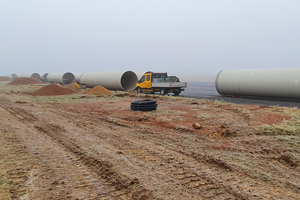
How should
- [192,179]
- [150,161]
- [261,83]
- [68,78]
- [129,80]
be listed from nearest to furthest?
[192,179]
[150,161]
[261,83]
[129,80]
[68,78]

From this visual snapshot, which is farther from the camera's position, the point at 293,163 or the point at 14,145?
the point at 14,145

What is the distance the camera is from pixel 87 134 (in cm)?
765

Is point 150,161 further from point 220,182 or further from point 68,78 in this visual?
point 68,78

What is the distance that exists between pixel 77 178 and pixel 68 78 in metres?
50.2

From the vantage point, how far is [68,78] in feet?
169

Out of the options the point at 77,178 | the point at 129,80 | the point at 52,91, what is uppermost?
the point at 129,80

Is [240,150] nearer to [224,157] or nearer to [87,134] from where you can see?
[224,157]

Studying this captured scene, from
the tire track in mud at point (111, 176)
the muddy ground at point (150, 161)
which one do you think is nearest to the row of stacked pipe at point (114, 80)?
the muddy ground at point (150, 161)

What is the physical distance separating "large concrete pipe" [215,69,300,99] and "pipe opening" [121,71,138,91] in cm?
1154

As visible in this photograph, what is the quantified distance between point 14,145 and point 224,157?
17.0ft

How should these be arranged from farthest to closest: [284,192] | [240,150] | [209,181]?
[240,150], [209,181], [284,192]

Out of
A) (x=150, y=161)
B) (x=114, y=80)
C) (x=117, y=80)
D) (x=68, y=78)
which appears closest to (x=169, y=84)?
(x=117, y=80)

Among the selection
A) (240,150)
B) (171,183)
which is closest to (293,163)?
(240,150)

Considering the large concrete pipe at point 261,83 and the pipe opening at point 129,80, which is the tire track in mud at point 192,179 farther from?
the pipe opening at point 129,80
